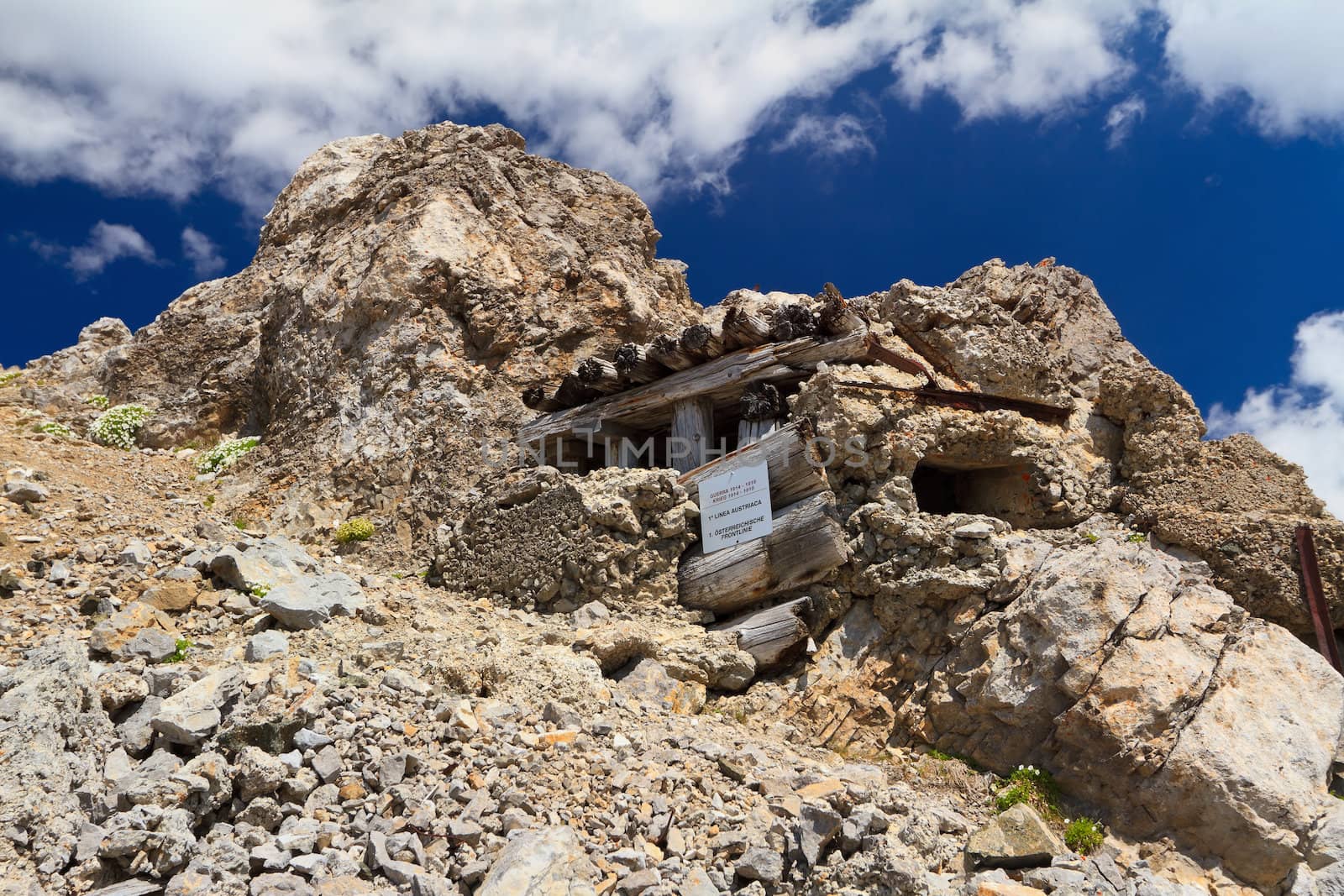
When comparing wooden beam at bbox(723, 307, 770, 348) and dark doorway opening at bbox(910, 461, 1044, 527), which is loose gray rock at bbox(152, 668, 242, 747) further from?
wooden beam at bbox(723, 307, 770, 348)

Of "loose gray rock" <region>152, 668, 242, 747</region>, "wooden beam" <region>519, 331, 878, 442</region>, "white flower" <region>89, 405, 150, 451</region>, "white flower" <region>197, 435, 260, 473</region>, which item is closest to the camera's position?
"loose gray rock" <region>152, 668, 242, 747</region>

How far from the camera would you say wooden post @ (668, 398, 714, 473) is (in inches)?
448

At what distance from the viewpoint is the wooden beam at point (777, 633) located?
347 inches

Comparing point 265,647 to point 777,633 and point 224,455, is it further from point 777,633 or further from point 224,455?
point 224,455

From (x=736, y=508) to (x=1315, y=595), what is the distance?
5.44 meters

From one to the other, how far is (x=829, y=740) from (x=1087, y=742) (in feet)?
7.18

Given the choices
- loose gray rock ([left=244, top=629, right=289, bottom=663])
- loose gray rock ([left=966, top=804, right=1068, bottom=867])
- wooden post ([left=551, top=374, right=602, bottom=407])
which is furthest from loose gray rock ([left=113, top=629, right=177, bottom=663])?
wooden post ([left=551, top=374, right=602, bottom=407])

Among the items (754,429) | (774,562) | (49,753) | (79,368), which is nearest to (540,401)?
(754,429)

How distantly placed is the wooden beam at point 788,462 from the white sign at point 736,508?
10cm

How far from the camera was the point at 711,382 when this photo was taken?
11.2 metres

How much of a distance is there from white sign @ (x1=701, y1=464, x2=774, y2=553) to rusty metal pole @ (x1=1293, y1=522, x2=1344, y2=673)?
4.90m

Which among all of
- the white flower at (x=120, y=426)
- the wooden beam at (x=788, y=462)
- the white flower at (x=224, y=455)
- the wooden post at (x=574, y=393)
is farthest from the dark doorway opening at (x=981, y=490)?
the white flower at (x=120, y=426)

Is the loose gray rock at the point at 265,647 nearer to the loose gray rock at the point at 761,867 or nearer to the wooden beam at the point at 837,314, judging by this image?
the loose gray rock at the point at 761,867

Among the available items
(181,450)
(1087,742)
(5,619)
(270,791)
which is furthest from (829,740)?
(181,450)
